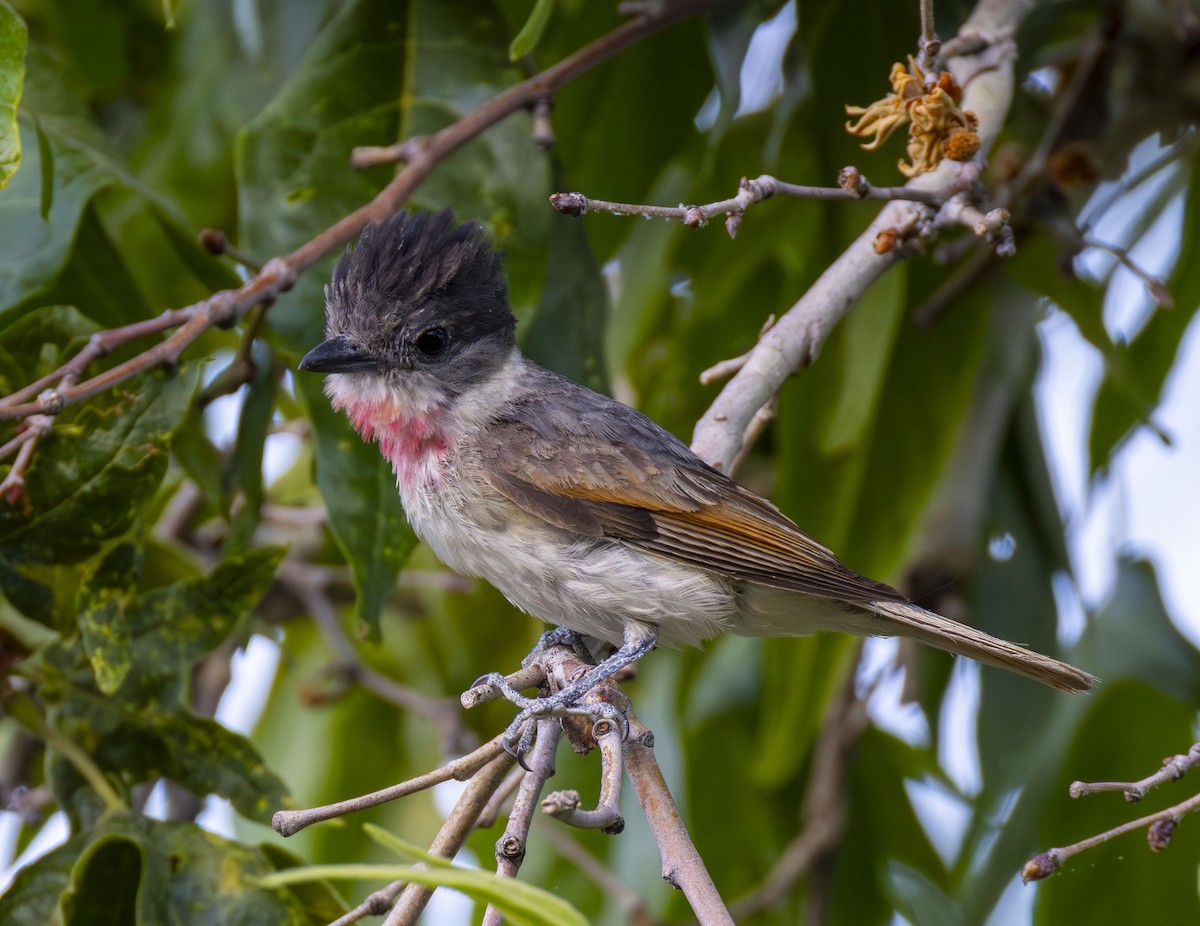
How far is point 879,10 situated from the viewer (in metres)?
3.44

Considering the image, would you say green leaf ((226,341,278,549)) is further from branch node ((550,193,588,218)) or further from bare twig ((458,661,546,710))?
branch node ((550,193,588,218))

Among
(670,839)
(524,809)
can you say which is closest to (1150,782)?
(670,839)

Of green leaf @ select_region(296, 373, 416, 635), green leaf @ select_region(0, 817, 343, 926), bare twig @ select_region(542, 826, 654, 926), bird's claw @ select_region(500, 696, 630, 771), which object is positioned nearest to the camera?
bird's claw @ select_region(500, 696, 630, 771)

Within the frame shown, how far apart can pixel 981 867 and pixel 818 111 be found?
6.19 feet

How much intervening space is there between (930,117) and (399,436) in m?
1.32

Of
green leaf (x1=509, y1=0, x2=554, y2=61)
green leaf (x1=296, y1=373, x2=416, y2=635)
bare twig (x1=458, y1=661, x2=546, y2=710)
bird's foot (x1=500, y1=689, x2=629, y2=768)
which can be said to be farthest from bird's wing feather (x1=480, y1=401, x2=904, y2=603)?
green leaf (x1=509, y1=0, x2=554, y2=61)

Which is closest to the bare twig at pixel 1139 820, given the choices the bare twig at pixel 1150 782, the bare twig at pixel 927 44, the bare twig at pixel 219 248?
the bare twig at pixel 1150 782

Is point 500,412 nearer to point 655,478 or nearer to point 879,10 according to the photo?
point 655,478

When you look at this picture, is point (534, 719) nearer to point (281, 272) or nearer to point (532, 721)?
point (532, 721)

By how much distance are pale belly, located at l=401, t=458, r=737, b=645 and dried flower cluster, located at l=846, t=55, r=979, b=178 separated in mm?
982

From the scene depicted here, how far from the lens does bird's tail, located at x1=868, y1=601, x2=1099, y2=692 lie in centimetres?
262

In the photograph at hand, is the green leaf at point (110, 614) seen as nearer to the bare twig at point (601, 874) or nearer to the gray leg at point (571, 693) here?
the gray leg at point (571, 693)

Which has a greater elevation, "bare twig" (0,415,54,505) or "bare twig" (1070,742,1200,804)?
"bare twig" (0,415,54,505)

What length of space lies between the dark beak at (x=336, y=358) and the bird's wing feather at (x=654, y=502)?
319 mm
